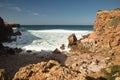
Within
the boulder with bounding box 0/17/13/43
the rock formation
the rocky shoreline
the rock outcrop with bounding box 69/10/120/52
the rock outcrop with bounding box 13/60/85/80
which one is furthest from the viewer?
the boulder with bounding box 0/17/13/43

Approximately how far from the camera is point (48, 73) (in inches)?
320

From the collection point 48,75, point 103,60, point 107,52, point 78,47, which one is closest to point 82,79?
point 48,75

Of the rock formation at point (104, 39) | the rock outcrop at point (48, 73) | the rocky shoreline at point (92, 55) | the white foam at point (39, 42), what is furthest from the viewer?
the white foam at point (39, 42)

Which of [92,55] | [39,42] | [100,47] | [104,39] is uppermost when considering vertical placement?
[104,39]

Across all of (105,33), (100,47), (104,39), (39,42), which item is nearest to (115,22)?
(105,33)

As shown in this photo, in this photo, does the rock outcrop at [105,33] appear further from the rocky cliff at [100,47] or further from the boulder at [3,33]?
the boulder at [3,33]

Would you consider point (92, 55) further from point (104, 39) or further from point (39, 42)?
point (39, 42)

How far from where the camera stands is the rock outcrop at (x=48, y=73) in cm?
763

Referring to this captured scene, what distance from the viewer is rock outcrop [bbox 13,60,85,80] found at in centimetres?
763

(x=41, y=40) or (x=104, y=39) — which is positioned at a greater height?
(x=104, y=39)

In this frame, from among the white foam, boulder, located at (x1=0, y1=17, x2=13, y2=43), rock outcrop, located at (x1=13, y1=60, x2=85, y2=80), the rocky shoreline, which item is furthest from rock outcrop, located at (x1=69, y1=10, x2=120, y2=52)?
rock outcrop, located at (x1=13, y1=60, x2=85, y2=80)

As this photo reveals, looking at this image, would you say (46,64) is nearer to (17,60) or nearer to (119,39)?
(17,60)

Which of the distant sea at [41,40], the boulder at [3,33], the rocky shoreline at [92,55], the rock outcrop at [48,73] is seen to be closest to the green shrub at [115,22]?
the rocky shoreline at [92,55]

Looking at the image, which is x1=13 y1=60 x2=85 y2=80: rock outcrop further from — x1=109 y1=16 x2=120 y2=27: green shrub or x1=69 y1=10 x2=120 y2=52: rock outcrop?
x1=109 y1=16 x2=120 y2=27: green shrub
